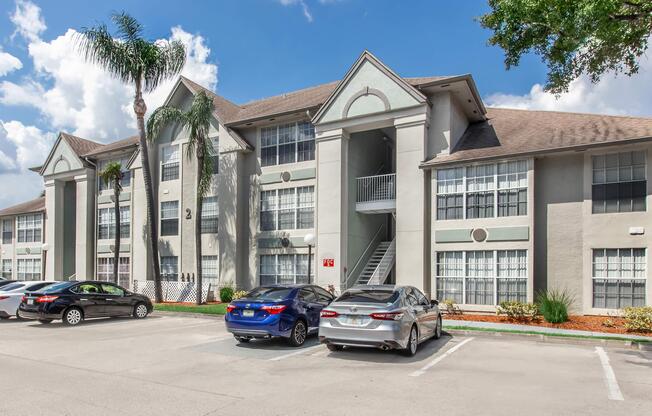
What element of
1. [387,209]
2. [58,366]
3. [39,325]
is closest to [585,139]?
[387,209]

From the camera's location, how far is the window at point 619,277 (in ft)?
50.8

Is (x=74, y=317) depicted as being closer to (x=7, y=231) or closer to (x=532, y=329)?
(x=532, y=329)

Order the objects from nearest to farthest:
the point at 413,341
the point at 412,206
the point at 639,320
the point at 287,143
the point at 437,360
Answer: the point at 437,360 < the point at 413,341 < the point at 639,320 < the point at 412,206 < the point at 287,143

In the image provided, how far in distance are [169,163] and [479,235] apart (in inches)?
689

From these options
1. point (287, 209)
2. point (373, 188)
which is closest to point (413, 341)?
point (373, 188)

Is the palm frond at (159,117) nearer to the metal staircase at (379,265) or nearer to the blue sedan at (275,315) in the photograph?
the metal staircase at (379,265)

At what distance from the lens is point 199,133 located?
22.8 m

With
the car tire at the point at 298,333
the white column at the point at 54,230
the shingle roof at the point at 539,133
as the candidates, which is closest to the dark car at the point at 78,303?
the car tire at the point at 298,333

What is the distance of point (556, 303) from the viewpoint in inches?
591

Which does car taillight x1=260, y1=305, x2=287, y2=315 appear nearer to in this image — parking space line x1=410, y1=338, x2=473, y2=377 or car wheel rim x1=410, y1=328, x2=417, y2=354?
car wheel rim x1=410, y1=328, x2=417, y2=354

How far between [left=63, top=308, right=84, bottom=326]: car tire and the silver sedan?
9834 mm

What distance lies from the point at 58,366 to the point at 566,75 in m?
12.4

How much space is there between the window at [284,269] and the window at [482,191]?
22.6ft

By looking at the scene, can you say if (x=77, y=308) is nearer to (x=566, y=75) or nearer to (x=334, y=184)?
(x=334, y=184)
